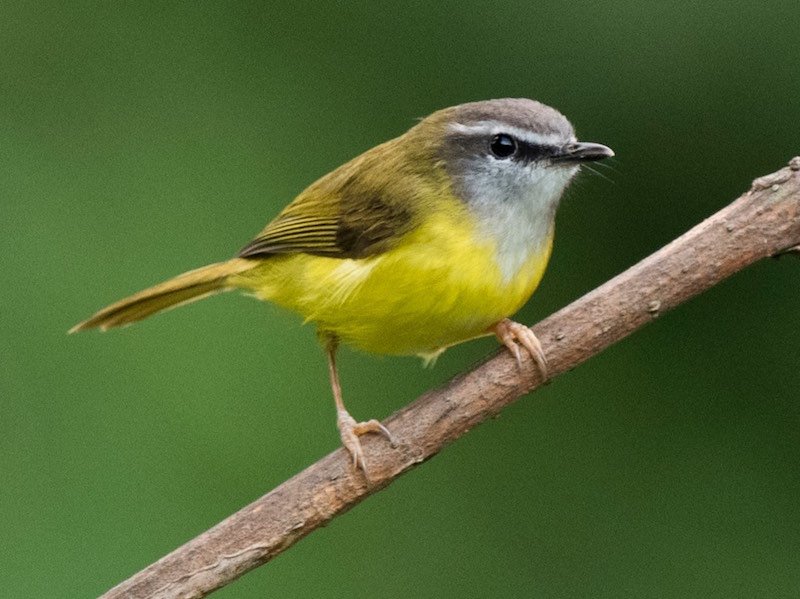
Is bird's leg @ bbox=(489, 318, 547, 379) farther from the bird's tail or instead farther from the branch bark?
the bird's tail

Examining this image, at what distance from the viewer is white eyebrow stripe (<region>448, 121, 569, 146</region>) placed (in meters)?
3.44

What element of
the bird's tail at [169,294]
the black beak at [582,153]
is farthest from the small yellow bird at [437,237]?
the bird's tail at [169,294]

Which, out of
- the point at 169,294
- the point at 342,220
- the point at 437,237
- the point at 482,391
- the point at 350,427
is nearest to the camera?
the point at 482,391

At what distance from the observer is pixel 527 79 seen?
4305 millimetres

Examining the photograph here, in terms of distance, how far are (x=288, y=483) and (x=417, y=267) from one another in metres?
0.65

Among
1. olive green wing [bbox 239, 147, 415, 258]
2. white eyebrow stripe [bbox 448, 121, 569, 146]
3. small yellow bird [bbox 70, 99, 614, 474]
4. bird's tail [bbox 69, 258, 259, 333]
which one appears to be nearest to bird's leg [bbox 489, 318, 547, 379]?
small yellow bird [bbox 70, 99, 614, 474]

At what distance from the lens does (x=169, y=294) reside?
13.6 feet

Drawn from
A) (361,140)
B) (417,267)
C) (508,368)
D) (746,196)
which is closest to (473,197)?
(417,267)

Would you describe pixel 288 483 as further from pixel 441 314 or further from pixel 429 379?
pixel 429 379

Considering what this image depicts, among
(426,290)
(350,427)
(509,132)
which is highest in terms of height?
(509,132)

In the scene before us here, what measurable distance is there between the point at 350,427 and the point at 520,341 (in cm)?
54

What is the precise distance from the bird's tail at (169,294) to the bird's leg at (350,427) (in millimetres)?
395

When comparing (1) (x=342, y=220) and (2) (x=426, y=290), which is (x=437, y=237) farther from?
(1) (x=342, y=220)

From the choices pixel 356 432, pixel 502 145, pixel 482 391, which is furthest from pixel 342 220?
pixel 482 391
